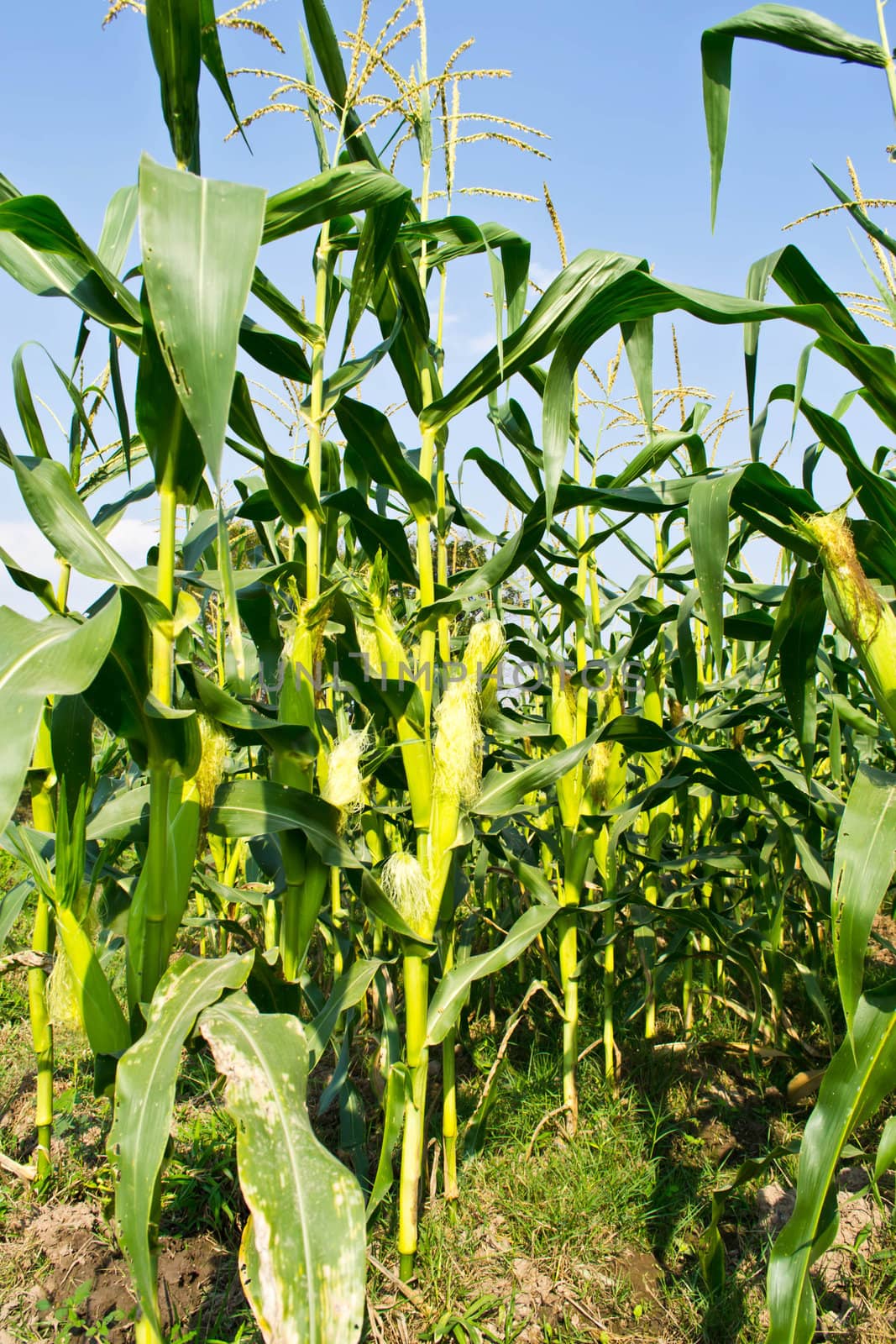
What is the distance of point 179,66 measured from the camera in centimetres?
123

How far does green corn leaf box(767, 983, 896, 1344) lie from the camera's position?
122cm

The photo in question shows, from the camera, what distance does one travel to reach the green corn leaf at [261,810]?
1.48m

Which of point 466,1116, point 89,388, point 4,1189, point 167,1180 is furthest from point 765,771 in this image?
point 4,1189

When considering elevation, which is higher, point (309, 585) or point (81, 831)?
point (309, 585)

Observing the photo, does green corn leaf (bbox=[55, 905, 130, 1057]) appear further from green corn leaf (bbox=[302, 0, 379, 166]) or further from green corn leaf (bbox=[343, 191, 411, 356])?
green corn leaf (bbox=[302, 0, 379, 166])

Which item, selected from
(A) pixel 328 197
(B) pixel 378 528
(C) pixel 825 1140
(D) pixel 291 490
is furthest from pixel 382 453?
(C) pixel 825 1140

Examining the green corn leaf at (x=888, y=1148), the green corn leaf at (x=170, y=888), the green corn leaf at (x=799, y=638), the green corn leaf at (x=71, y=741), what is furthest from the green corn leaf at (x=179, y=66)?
the green corn leaf at (x=888, y=1148)

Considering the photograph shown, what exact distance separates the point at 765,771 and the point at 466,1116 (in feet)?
4.95

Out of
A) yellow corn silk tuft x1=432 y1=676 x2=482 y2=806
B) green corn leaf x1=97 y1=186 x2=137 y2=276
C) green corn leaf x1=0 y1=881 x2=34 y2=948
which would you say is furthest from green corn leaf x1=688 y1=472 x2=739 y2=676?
green corn leaf x1=0 y1=881 x2=34 y2=948

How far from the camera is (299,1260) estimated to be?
0.98 metres

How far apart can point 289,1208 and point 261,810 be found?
65 centimetres

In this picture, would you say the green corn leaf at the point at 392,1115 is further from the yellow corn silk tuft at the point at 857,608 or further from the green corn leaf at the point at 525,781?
the yellow corn silk tuft at the point at 857,608

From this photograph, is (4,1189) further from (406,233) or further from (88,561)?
(406,233)

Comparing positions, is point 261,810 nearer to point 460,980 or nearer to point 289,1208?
point 289,1208
